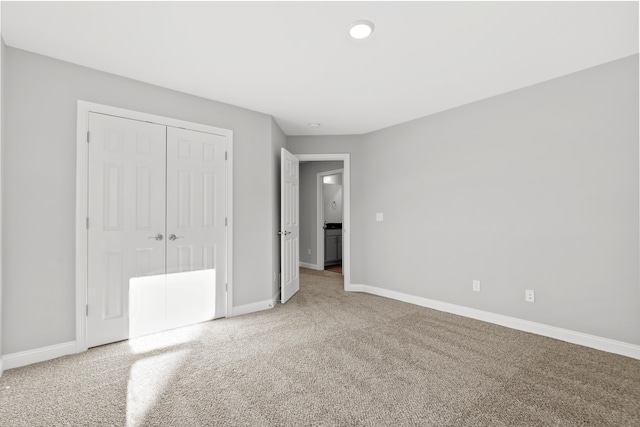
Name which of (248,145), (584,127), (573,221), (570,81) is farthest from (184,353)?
(570,81)

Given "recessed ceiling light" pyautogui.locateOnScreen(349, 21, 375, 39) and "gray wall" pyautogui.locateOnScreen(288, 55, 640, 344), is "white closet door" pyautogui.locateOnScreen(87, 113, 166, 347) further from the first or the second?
"gray wall" pyautogui.locateOnScreen(288, 55, 640, 344)

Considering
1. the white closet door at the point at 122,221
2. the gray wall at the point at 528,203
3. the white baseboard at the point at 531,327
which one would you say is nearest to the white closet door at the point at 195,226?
the white closet door at the point at 122,221

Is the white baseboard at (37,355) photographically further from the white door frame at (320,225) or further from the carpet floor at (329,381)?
the white door frame at (320,225)

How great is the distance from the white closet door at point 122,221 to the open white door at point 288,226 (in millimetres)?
1434

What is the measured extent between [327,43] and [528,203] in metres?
2.46

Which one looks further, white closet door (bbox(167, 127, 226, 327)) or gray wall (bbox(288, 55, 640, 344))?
white closet door (bbox(167, 127, 226, 327))

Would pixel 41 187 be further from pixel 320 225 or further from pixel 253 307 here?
pixel 320 225

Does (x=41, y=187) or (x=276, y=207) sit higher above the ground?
(x=41, y=187)

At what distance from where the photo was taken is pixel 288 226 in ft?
13.7

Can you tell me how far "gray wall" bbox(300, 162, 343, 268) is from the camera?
638 centimetres

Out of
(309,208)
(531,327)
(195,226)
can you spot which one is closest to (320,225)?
(309,208)

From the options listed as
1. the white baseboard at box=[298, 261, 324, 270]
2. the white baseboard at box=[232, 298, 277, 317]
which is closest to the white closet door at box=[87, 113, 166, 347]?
the white baseboard at box=[232, 298, 277, 317]

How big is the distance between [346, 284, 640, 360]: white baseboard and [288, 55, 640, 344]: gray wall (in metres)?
0.05

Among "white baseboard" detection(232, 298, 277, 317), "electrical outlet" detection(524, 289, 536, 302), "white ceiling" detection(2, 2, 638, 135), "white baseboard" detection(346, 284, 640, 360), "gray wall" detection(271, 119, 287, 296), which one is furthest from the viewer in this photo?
"gray wall" detection(271, 119, 287, 296)
